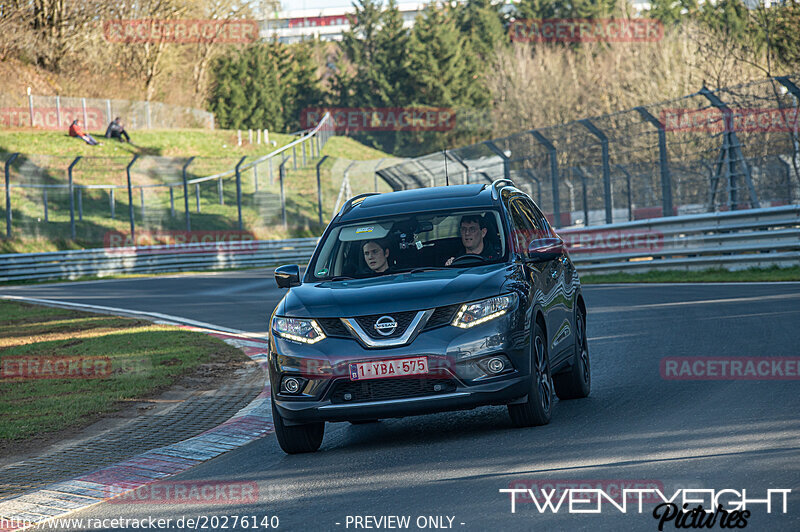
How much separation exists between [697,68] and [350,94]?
2321 inches

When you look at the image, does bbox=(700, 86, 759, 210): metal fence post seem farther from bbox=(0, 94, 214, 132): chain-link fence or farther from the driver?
bbox=(0, 94, 214, 132): chain-link fence

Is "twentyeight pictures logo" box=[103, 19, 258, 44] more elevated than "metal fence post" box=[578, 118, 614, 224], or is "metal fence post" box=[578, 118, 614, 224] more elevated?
"twentyeight pictures logo" box=[103, 19, 258, 44]

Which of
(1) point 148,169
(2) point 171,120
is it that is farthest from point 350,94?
(1) point 148,169

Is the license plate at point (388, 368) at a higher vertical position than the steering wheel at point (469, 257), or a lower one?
lower

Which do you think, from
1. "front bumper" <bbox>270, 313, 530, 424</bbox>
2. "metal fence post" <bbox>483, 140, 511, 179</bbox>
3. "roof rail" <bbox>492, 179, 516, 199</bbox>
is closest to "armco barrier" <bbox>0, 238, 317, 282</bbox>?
"metal fence post" <bbox>483, 140, 511, 179</bbox>

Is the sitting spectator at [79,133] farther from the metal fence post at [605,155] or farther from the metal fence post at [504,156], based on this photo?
the metal fence post at [605,155]

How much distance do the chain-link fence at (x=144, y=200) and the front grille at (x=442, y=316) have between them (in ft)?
97.2

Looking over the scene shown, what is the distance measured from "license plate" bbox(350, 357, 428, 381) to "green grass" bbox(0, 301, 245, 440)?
3.52m

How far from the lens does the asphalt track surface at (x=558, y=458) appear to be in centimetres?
547

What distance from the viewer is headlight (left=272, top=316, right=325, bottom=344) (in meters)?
7.19

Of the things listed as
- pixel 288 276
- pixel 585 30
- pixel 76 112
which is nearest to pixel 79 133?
pixel 76 112

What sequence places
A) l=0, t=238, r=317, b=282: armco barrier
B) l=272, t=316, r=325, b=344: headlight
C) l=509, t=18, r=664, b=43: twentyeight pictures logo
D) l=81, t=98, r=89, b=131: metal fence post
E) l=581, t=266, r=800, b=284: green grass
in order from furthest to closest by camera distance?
l=509, t=18, r=664, b=43: twentyeight pictures logo → l=81, t=98, r=89, b=131: metal fence post → l=0, t=238, r=317, b=282: armco barrier → l=581, t=266, r=800, b=284: green grass → l=272, t=316, r=325, b=344: headlight

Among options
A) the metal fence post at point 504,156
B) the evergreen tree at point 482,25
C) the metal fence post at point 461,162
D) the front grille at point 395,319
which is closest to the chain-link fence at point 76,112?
the metal fence post at point 461,162

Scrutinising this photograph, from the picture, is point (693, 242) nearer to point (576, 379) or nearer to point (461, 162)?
point (461, 162)
